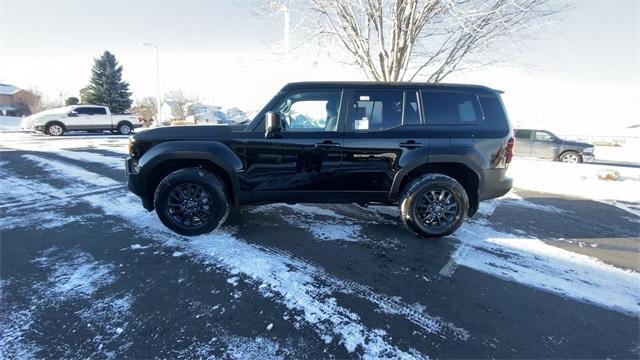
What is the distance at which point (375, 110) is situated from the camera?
13.6 feet

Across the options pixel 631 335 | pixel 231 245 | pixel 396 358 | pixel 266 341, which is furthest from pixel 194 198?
pixel 631 335

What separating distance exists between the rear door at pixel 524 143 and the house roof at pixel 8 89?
95.2 metres

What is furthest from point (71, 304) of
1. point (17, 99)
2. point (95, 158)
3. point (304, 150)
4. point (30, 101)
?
point (17, 99)

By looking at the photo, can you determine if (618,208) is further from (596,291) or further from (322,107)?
(322,107)

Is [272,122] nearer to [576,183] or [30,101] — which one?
[576,183]

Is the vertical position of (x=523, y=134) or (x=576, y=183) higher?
(x=523, y=134)

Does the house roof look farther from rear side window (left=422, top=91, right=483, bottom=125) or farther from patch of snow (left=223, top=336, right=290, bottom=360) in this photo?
patch of snow (left=223, top=336, right=290, bottom=360)

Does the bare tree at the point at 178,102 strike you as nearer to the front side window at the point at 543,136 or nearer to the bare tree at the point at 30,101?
the bare tree at the point at 30,101

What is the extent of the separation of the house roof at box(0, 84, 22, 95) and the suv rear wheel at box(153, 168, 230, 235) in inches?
3714

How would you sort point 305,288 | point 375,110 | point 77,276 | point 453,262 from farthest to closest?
point 375,110, point 453,262, point 77,276, point 305,288

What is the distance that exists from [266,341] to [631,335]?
274 cm

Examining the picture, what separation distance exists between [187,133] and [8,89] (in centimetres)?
9790

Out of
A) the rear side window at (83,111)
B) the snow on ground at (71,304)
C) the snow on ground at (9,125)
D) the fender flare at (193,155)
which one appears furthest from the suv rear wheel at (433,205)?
the snow on ground at (9,125)

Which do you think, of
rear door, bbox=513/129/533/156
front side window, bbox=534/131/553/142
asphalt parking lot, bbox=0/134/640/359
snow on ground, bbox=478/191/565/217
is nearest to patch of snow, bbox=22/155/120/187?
asphalt parking lot, bbox=0/134/640/359
